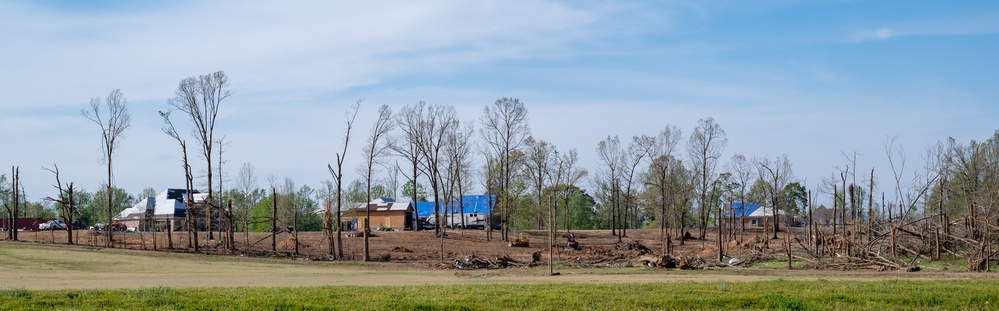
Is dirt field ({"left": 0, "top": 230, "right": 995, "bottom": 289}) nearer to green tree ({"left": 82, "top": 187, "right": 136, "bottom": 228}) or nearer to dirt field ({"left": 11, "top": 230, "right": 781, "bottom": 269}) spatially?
dirt field ({"left": 11, "top": 230, "right": 781, "bottom": 269})

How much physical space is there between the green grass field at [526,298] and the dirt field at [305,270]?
15.6 ft

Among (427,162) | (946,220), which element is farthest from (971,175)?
(427,162)

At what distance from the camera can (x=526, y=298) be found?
67.0ft

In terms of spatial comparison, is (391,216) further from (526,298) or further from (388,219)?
(526,298)

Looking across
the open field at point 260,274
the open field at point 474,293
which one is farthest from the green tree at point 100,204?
the open field at point 474,293

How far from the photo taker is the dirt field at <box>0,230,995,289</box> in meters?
28.6

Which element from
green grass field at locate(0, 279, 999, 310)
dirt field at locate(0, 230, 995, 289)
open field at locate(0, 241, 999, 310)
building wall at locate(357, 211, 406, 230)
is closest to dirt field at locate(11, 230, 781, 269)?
dirt field at locate(0, 230, 995, 289)

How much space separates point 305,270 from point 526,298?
1889 cm

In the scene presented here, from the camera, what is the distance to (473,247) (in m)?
62.0

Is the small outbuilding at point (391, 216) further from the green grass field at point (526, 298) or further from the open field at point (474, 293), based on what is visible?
the green grass field at point (526, 298)

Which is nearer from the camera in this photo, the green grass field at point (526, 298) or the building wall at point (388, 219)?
the green grass field at point (526, 298)

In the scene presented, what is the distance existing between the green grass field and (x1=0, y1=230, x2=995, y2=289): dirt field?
4768 millimetres

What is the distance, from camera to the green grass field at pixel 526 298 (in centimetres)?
1891

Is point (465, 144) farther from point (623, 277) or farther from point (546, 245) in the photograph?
point (623, 277)
